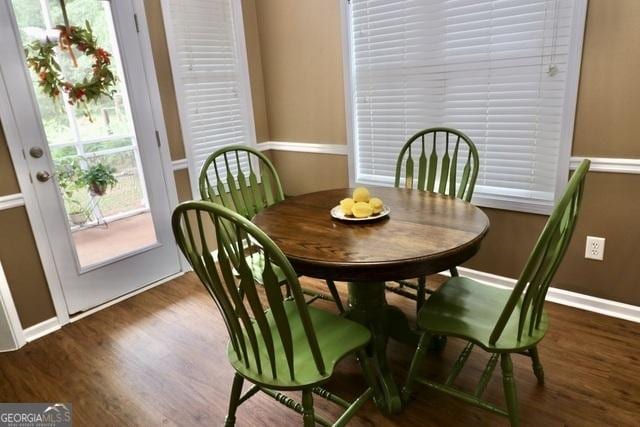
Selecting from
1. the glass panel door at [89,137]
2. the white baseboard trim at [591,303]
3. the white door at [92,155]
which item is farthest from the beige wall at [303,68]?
the white baseboard trim at [591,303]

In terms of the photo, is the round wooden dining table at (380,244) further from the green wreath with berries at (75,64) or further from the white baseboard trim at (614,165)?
the green wreath with berries at (75,64)

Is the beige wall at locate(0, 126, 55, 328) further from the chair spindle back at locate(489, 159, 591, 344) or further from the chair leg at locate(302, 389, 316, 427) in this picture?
the chair spindle back at locate(489, 159, 591, 344)

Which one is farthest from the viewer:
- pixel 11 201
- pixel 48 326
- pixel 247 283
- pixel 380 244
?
pixel 48 326

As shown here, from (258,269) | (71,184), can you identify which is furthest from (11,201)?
(258,269)

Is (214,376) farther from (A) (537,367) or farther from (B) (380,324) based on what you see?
(A) (537,367)

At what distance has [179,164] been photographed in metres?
2.91

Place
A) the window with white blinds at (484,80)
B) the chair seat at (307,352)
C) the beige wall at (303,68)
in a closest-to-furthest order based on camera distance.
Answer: the chair seat at (307,352)
the window with white blinds at (484,80)
the beige wall at (303,68)

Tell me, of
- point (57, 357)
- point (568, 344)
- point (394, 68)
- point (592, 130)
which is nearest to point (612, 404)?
point (568, 344)

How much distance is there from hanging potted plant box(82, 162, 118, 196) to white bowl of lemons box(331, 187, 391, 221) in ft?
5.34

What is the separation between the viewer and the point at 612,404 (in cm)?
164

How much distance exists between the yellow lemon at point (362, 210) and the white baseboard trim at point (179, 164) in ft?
5.53

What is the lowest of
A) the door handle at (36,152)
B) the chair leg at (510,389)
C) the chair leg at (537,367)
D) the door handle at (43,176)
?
the chair leg at (537,367)

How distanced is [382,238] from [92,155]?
6.40 feet

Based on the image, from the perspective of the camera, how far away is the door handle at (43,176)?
227cm
